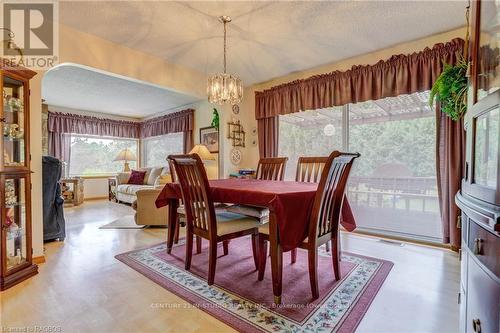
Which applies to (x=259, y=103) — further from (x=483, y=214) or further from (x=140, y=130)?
(x=140, y=130)

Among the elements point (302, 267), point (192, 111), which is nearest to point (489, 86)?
point (302, 267)

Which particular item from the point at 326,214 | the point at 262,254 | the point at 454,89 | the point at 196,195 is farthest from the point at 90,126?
the point at 454,89

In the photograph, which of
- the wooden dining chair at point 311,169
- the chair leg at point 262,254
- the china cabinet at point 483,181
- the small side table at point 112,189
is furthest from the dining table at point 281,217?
the small side table at point 112,189

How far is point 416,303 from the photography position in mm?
1696

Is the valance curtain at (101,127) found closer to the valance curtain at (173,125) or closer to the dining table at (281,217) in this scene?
the valance curtain at (173,125)

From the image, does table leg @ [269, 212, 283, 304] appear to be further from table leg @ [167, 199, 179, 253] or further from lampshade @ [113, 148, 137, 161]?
lampshade @ [113, 148, 137, 161]

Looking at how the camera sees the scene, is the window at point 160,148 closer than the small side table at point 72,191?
No

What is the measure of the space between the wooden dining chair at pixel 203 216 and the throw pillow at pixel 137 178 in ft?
13.6

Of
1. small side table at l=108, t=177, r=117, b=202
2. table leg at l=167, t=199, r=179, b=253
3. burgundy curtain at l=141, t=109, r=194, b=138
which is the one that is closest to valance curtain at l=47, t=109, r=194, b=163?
burgundy curtain at l=141, t=109, r=194, b=138

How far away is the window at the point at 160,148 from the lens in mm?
6239

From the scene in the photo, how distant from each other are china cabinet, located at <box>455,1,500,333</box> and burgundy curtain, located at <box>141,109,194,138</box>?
15.9ft

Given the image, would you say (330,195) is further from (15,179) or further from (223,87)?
(15,179)

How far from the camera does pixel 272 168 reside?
3.19m

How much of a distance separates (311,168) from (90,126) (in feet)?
19.6
